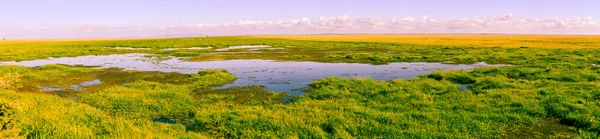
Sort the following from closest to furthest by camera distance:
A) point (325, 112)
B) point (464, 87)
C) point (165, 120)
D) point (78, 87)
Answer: point (325, 112)
point (165, 120)
point (464, 87)
point (78, 87)

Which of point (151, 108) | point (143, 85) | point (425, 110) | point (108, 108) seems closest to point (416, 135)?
point (425, 110)

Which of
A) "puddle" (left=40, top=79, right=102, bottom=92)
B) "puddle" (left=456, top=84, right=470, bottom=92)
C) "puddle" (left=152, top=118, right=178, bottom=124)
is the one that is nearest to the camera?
"puddle" (left=152, top=118, right=178, bottom=124)

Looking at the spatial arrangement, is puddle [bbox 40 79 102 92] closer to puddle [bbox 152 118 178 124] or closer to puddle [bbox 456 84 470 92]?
puddle [bbox 152 118 178 124]

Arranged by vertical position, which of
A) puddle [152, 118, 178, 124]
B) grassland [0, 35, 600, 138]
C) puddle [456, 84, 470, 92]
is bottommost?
puddle [152, 118, 178, 124]

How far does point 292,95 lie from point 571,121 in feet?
34.7

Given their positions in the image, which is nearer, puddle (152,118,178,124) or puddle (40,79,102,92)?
puddle (152,118,178,124)

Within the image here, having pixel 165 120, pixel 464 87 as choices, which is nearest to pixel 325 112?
pixel 165 120

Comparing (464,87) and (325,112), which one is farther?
(464,87)

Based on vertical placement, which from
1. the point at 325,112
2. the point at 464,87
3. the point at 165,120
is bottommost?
the point at 165,120

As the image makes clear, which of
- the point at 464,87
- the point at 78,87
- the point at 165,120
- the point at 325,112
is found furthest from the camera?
the point at 78,87

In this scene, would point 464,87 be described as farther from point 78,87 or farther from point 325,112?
point 78,87

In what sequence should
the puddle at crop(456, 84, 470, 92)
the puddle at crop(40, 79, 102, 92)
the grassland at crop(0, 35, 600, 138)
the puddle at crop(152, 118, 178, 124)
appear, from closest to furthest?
the grassland at crop(0, 35, 600, 138)
the puddle at crop(152, 118, 178, 124)
the puddle at crop(456, 84, 470, 92)
the puddle at crop(40, 79, 102, 92)

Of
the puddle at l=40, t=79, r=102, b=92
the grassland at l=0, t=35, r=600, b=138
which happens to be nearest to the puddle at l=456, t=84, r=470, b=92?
the grassland at l=0, t=35, r=600, b=138

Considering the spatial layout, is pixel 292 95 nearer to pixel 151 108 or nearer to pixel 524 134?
pixel 151 108
